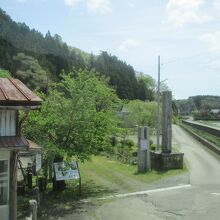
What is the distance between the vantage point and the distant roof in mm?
11258

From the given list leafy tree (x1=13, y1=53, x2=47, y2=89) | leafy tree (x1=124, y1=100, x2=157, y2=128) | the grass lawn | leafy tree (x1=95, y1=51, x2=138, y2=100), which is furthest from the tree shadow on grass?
leafy tree (x1=95, y1=51, x2=138, y2=100)

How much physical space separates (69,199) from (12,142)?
8.94 metres

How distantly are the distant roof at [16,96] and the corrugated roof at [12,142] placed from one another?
0.99 metres

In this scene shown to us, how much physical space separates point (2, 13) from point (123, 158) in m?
89.5

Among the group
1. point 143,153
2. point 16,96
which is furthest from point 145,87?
point 16,96

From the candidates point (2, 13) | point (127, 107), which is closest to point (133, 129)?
point (127, 107)

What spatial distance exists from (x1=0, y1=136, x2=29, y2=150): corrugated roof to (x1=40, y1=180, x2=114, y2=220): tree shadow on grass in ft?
18.5

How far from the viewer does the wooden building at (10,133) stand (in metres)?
11.4

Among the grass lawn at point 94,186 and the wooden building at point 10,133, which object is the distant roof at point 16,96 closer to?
the wooden building at point 10,133

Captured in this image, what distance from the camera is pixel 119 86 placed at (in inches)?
4515

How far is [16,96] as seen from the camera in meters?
11.6

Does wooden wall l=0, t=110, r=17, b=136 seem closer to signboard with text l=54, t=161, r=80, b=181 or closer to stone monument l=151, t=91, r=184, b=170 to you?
signboard with text l=54, t=161, r=80, b=181

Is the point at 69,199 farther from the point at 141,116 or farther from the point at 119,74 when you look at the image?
the point at 119,74

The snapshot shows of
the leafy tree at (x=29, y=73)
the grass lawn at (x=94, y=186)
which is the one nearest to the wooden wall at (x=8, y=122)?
the grass lawn at (x=94, y=186)
